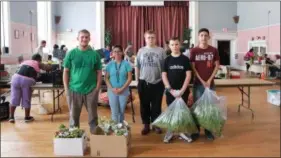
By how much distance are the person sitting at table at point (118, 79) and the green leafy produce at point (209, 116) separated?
74 cm

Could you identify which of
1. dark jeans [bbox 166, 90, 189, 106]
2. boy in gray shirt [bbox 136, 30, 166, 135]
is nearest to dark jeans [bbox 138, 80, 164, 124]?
boy in gray shirt [bbox 136, 30, 166, 135]

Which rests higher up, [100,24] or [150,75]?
[100,24]

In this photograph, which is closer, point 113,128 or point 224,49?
point 113,128

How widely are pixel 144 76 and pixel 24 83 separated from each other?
5.40ft

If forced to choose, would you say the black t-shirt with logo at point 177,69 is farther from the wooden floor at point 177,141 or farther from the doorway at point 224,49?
the doorway at point 224,49

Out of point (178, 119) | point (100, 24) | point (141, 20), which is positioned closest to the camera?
point (178, 119)

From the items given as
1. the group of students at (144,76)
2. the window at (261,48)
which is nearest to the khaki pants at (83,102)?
the group of students at (144,76)

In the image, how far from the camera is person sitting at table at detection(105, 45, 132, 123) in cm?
295

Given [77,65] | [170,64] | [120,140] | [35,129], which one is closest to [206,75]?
[170,64]

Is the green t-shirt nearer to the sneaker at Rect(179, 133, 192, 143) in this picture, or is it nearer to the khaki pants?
the khaki pants

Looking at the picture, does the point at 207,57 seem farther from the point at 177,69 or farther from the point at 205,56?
the point at 177,69

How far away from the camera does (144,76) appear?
3.01 m

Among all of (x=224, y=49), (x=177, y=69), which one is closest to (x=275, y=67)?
(x=177, y=69)

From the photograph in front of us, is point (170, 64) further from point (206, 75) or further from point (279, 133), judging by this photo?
point (279, 133)
